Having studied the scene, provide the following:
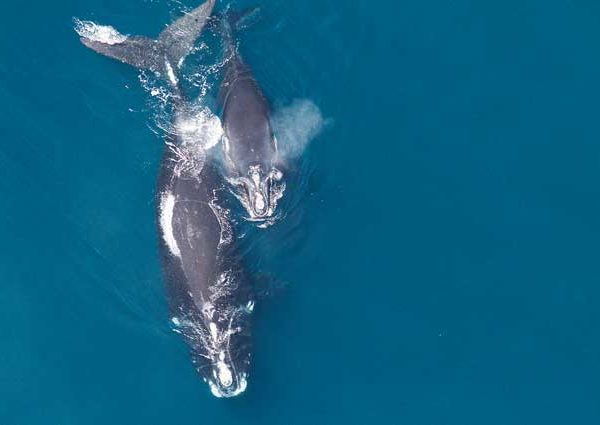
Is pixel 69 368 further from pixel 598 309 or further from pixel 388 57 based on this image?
pixel 598 309

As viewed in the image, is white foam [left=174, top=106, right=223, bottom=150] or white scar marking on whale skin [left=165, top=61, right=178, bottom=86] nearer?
white foam [left=174, top=106, right=223, bottom=150]

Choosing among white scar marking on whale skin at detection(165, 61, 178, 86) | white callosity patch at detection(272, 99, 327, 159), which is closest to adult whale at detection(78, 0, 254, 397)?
white scar marking on whale skin at detection(165, 61, 178, 86)

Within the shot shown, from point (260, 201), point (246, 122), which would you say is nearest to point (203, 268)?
→ point (260, 201)

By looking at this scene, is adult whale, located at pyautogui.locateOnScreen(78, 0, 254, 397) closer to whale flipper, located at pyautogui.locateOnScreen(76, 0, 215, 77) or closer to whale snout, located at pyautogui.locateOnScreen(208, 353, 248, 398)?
whale snout, located at pyautogui.locateOnScreen(208, 353, 248, 398)

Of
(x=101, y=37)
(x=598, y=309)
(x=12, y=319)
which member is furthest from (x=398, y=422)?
(x=101, y=37)

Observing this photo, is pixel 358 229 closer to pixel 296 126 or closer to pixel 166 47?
pixel 296 126

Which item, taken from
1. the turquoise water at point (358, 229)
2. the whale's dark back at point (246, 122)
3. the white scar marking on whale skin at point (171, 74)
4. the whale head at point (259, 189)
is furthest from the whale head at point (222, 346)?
the white scar marking on whale skin at point (171, 74)
